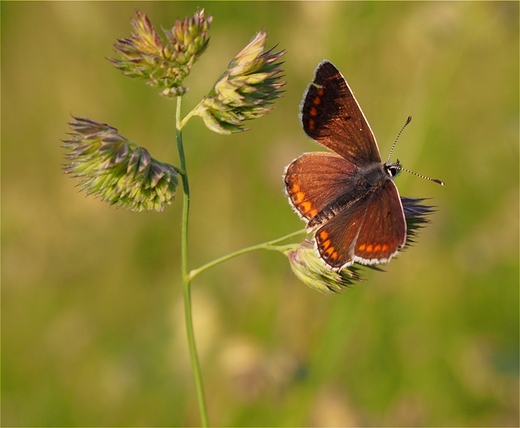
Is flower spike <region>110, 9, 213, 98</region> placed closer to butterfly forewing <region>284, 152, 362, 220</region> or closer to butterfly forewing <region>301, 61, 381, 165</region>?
butterfly forewing <region>301, 61, 381, 165</region>

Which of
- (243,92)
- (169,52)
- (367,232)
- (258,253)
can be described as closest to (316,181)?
(367,232)

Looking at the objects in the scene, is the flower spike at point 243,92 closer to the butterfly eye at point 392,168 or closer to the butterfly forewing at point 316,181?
the butterfly forewing at point 316,181

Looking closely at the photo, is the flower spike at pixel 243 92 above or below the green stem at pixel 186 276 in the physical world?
above

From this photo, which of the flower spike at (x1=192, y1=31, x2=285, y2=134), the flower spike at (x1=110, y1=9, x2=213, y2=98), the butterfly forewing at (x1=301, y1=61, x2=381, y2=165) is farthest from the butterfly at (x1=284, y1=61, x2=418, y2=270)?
the flower spike at (x1=110, y1=9, x2=213, y2=98)

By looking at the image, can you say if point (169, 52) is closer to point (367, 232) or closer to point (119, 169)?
point (119, 169)

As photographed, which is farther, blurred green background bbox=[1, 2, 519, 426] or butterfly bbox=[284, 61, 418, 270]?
blurred green background bbox=[1, 2, 519, 426]

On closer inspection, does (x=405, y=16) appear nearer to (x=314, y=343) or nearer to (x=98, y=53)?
(x=98, y=53)

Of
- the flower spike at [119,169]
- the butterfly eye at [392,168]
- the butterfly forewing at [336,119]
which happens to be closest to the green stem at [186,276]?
the flower spike at [119,169]

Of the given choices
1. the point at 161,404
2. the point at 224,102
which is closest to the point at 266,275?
the point at 161,404
